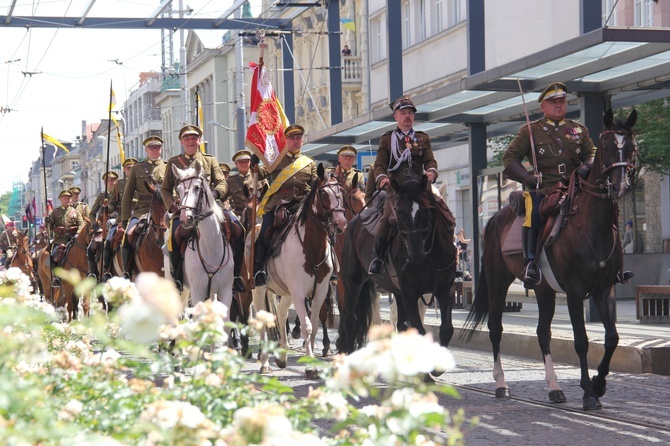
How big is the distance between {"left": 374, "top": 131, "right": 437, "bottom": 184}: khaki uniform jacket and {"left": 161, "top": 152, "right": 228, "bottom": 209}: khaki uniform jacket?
2.40m

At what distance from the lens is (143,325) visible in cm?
345

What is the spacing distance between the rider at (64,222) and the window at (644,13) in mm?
19432

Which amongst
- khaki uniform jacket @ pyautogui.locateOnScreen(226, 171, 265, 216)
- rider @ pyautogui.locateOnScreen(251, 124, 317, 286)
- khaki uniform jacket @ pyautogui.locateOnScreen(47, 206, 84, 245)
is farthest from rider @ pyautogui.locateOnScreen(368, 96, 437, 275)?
khaki uniform jacket @ pyautogui.locateOnScreen(47, 206, 84, 245)

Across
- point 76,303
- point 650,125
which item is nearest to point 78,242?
point 76,303

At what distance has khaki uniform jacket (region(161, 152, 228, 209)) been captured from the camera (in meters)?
14.3

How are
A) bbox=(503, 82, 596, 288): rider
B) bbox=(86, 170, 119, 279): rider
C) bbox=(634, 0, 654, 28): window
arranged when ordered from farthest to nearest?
bbox=(634, 0, 654, 28): window → bbox=(86, 170, 119, 279): rider → bbox=(503, 82, 596, 288): rider

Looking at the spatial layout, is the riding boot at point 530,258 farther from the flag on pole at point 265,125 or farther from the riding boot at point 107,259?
the riding boot at point 107,259

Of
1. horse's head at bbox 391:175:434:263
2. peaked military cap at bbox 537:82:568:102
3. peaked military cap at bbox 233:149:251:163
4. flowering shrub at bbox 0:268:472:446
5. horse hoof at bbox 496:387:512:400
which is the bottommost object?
horse hoof at bbox 496:387:512:400

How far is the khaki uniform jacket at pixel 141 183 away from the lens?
17203mm

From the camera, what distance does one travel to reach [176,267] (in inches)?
551

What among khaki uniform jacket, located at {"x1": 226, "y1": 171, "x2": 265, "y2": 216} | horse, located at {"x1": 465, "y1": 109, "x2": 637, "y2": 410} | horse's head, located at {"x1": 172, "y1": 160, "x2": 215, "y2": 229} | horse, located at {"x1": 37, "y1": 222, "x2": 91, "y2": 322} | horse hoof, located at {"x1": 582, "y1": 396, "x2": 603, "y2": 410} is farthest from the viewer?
horse, located at {"x1": 37, "y1": 222, "x2": 91, "y2": 322}

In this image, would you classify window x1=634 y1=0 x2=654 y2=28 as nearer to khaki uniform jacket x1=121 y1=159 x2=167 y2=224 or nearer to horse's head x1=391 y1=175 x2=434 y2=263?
khaki uniform jacket x1=121 y1=159 x2=167 y2=224

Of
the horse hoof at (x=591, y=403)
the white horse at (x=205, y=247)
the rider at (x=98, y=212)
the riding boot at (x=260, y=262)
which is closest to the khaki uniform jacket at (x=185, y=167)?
the white horse at (x=205, y=247)

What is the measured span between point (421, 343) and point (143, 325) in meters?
0.72
